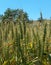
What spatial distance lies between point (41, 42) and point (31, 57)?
1.12ft

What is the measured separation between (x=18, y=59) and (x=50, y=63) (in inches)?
9.5

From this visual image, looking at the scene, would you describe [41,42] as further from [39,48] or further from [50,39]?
[50,39]

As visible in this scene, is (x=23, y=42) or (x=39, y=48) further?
A: (x=23, y=42)

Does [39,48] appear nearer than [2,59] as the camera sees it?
Yes

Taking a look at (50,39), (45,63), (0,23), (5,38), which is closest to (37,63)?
(45,63)

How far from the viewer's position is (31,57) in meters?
1.60

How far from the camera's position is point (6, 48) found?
134 centimetres

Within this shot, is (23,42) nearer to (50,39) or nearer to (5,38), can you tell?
(5,38)

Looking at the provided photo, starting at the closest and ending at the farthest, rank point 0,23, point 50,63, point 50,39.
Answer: point 50,63, point 50,39, point 0,23

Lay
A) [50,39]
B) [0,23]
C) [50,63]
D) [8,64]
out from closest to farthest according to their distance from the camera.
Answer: [50,63]
[8,64]
[50,39]
[0,23]

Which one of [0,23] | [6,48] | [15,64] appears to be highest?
[0,23]

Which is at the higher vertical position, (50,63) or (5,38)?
(5,38)

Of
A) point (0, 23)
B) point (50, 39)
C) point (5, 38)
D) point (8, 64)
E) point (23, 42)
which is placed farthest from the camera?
point (0, 23)

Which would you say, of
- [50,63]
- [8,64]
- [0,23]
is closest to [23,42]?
[8,64]
